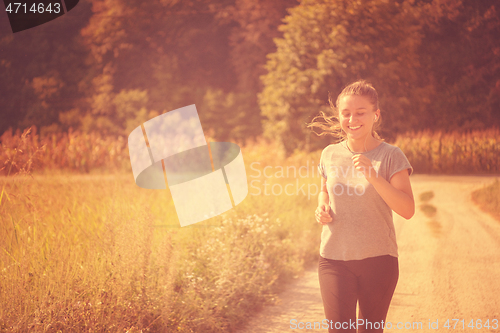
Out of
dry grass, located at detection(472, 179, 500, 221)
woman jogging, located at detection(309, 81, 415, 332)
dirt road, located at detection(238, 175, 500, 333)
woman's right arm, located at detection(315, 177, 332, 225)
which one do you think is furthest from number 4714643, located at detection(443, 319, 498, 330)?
woman's right arm, located at detection(315, 177, 332, 225)

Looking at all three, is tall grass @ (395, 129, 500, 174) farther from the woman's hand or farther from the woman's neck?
the woman's hand

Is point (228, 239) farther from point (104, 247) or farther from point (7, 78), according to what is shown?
point (7, 78)

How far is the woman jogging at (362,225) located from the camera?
1.86 m

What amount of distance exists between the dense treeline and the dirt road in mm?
1036

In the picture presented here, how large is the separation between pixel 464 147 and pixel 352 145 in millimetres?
3642

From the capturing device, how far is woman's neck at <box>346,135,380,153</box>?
1.98 metres

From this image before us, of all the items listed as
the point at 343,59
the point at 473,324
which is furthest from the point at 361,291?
the point at 343,59

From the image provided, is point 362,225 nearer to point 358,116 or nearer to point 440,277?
point 358,116

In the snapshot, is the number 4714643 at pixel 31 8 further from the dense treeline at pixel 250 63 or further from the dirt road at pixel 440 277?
the dirt road at pixel 440 277

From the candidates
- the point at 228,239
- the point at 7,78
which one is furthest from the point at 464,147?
the point at 7,78

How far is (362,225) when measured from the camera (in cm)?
190

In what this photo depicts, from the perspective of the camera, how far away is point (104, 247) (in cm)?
311

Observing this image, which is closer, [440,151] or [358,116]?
[358,116]

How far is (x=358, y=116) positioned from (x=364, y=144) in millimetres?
141
